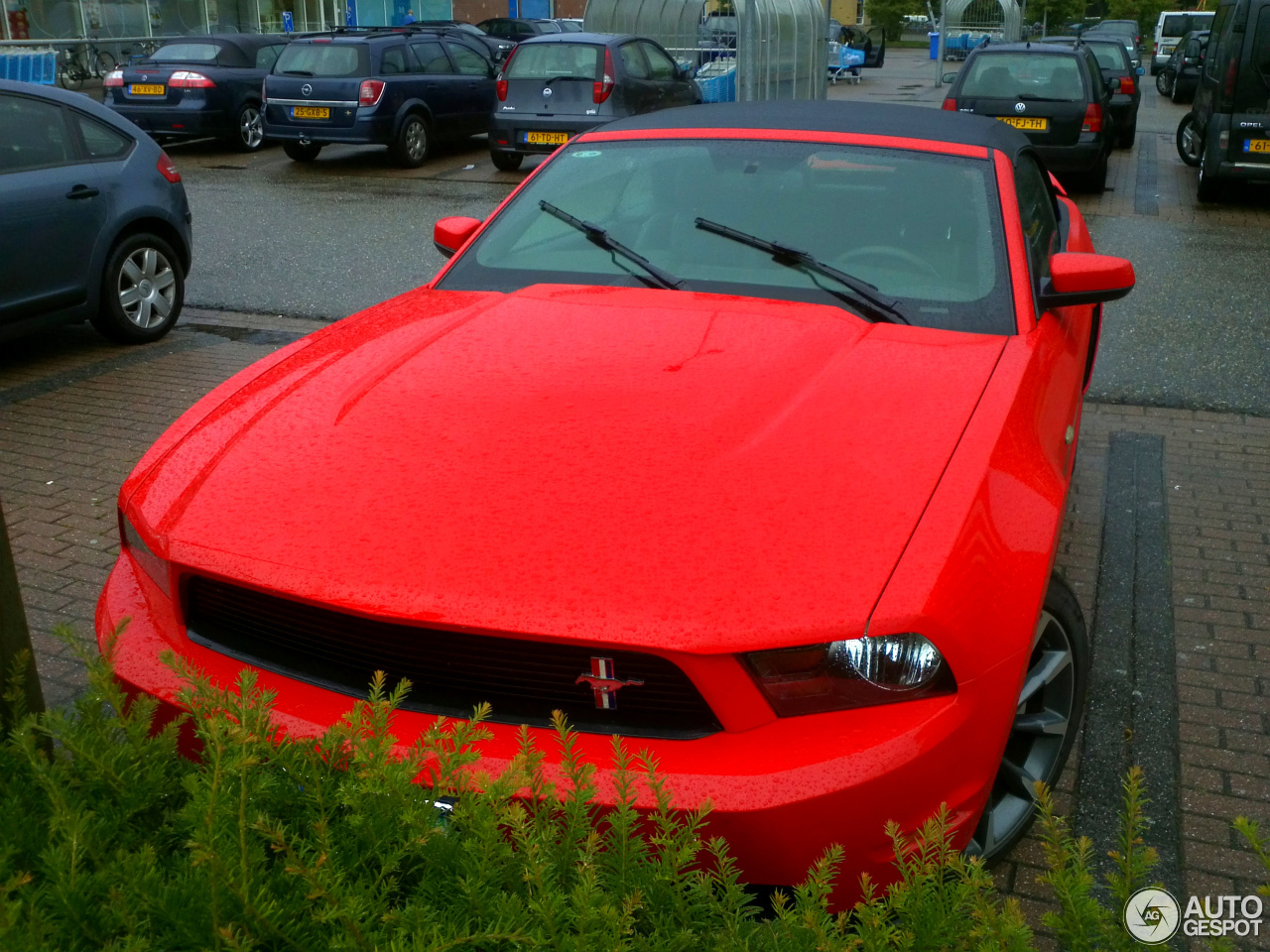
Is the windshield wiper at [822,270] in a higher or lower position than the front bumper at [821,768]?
higher

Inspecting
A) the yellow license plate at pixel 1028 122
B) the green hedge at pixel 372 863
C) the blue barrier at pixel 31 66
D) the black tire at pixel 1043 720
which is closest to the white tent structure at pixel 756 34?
the yellow license plate at pixel 1028 122

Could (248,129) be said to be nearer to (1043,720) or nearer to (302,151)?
(302,151)

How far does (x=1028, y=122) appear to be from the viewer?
1452 cm

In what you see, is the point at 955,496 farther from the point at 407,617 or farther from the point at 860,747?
the point at 407,617

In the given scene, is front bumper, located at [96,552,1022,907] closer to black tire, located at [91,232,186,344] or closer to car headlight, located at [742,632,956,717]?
car headlight, located at [742,632,956,717]

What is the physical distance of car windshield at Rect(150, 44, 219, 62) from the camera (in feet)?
59.2

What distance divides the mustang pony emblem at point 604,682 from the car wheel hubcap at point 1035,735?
3.31 ft

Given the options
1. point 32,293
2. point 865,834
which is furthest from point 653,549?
point 32,293

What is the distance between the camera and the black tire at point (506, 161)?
16469 mm

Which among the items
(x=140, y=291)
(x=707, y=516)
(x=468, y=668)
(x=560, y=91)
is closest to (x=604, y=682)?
(x=468, y=668)

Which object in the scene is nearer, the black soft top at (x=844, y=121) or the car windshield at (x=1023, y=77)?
the black soft top at (x=844, y=121)

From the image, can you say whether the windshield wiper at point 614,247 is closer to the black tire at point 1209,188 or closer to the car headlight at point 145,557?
the car headlight at point 145,557

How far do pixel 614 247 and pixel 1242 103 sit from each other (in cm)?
1136

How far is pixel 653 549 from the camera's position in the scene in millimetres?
2342
